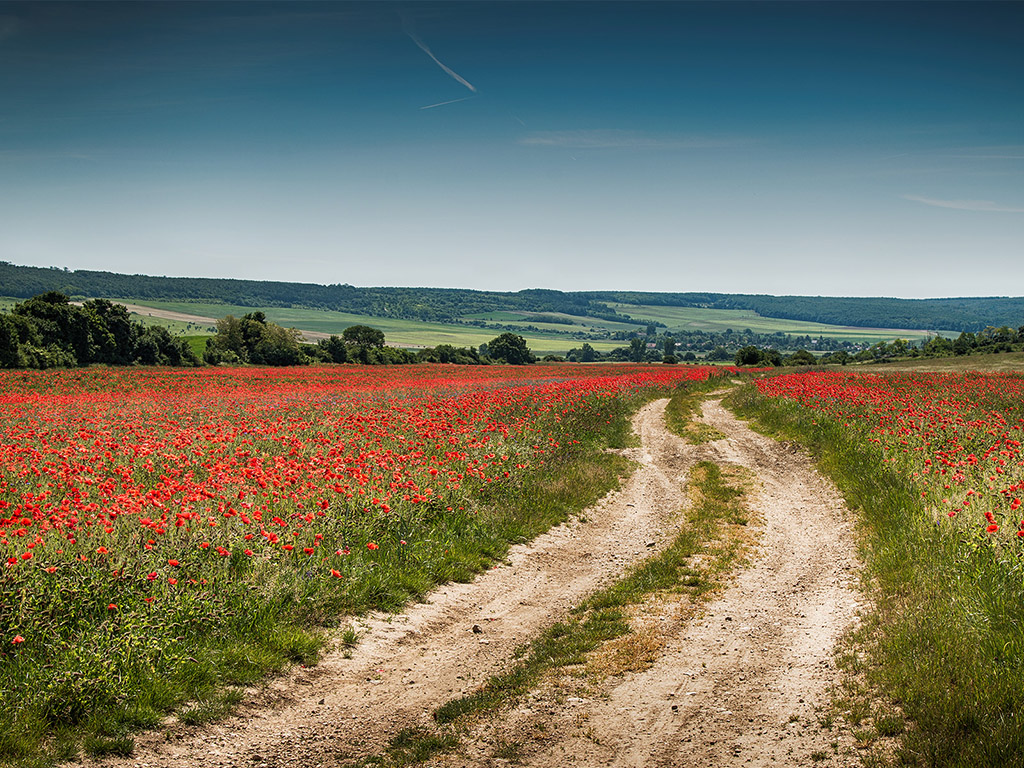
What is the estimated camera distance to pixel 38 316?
5319 centimetres

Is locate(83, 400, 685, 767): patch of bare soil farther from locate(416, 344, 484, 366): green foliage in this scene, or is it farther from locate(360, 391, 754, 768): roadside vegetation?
locate(416, 344, 484, 366): green foliage

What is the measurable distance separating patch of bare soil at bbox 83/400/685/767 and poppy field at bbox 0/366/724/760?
296mm

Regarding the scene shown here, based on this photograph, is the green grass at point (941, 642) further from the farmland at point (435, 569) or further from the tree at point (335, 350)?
the tree at point (335, 350)

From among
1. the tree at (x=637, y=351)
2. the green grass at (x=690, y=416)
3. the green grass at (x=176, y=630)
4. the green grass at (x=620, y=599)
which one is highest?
the green grass at (x=176, y=630)

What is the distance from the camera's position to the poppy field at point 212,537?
5207mm

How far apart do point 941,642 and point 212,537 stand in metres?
A: 7.48

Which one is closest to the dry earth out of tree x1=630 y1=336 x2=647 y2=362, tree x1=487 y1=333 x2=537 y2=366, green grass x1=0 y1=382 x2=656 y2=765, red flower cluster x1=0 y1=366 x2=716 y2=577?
green grass x1=0 y1=382 x2=656 y2=765

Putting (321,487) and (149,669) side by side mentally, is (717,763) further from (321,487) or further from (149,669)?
(321,487)

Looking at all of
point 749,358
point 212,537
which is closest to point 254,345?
point 749,358

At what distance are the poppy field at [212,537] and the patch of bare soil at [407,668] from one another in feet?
0.97

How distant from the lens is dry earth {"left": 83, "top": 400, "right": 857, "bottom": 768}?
4816mm

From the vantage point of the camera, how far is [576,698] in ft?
18.5

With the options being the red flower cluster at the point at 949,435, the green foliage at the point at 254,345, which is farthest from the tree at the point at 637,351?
the red flower cluster at the point at 949,435

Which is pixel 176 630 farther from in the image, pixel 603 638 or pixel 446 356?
pixel 446 356
